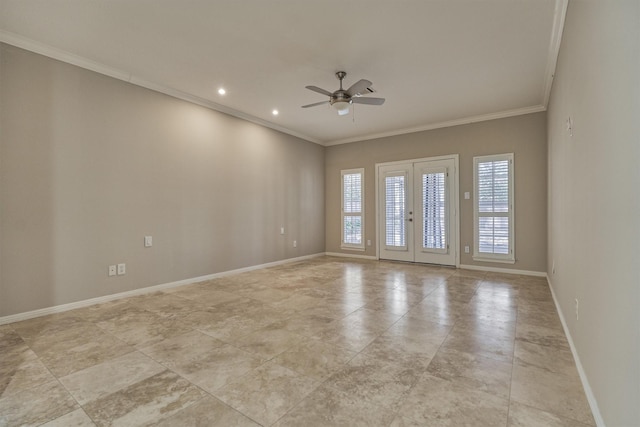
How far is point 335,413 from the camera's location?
1.52 meters

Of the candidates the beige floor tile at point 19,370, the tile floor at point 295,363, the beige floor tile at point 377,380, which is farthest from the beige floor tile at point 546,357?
the beige floor tile at point 19,370

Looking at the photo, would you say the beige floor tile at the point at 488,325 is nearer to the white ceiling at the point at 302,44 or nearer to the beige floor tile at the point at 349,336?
the beige floor tile at the point at 349,336

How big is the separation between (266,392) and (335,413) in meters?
0.44

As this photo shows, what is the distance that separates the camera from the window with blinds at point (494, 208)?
16.4 ft

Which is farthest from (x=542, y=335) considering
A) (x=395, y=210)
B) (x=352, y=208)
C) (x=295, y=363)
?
(x=352, y=208)

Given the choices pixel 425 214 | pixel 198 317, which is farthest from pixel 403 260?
pixel 198 317

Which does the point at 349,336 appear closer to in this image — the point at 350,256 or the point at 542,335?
the point at 542,335

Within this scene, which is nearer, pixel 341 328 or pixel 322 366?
pixel 322 366

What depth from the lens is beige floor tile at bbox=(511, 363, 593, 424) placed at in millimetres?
1538

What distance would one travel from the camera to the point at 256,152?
5.50 meters

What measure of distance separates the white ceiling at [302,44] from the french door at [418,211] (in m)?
1.60

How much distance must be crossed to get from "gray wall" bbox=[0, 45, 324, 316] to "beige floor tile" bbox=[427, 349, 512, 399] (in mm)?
3705

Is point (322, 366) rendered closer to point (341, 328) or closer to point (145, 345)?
point (341, 328)

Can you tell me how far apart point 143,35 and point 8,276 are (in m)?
2.74
